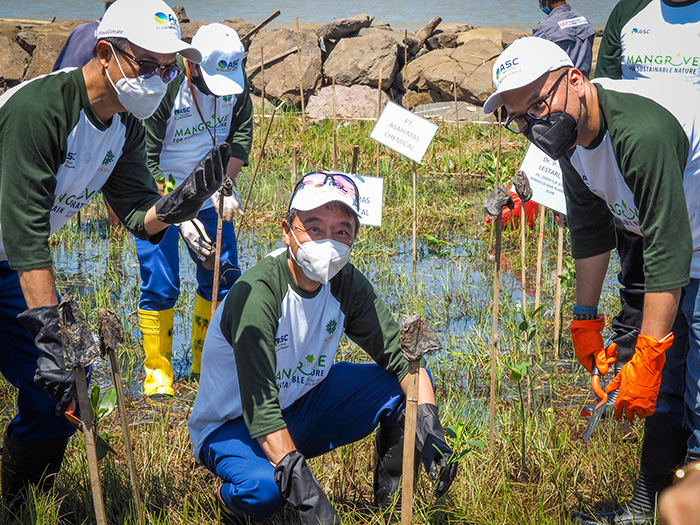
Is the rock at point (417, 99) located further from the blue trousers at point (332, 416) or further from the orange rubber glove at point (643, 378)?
the orange rubber glove at point (643, 378)

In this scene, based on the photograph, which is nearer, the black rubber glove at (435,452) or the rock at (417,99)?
the black rubber glove at (435,452)

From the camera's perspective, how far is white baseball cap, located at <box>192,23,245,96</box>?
13.8ft

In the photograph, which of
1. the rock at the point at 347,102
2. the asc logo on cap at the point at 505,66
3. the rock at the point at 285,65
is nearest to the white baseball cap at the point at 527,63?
the asc logo on cap at the point at 505,66

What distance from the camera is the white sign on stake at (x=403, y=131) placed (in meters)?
5.61

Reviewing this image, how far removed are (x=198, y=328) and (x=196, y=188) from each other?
5.77 ft

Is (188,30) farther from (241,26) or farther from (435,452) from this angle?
(435,452)

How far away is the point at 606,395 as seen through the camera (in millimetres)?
2980

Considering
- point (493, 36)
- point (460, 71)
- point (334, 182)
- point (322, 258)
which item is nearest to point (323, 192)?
point (334, 182)

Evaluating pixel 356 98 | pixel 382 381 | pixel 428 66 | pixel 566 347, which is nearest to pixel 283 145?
pixel 356 98

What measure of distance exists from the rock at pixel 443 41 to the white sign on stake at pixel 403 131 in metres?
9.64

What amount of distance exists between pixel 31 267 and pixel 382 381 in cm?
136

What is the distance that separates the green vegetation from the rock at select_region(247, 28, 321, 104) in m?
5.07

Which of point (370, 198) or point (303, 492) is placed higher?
point (370, 198)

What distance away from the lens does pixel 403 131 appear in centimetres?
566
